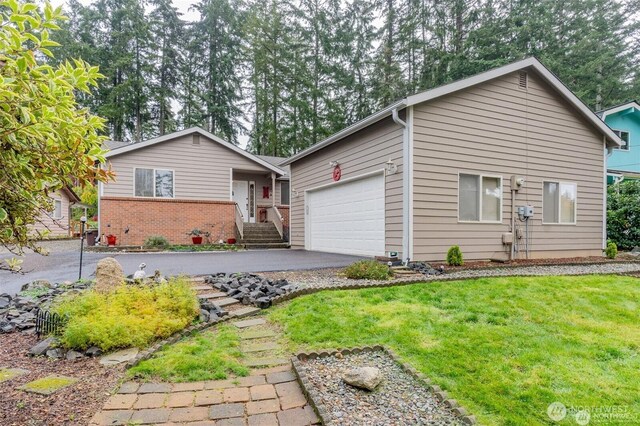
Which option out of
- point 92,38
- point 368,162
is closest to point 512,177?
point 368,162

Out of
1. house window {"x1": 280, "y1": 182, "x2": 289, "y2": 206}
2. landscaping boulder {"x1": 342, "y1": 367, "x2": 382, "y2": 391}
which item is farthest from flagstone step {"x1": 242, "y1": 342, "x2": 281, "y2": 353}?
house window {"x1": 280, "y1": 182, "x2": 289, "y2": 206}

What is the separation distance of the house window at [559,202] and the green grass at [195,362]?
362 inches

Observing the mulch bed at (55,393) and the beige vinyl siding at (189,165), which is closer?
the mulch bed at (55,393)

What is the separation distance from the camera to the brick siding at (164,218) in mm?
12680

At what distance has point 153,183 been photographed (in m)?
13.5

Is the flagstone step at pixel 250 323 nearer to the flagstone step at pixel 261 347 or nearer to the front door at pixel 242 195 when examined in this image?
the flagstone step at pixel 261 347

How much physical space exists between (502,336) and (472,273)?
143 inches

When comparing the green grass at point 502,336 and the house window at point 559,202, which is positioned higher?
the house window at point 559,202

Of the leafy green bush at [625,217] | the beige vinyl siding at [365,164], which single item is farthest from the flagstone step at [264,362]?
the leafy green bush at [625,217]

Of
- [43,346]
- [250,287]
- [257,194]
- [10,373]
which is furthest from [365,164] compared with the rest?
[257,194]

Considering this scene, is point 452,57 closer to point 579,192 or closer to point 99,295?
point 579,192

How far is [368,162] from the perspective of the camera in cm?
901

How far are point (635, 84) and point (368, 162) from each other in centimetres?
2143

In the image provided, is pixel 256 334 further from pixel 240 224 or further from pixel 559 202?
pixel 240 224
